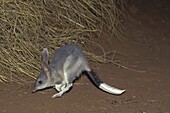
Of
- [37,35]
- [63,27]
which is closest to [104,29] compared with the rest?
[63,27]

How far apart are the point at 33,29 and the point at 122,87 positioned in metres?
1.43

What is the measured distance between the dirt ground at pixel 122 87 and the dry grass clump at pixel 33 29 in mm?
301

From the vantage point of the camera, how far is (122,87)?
605cm

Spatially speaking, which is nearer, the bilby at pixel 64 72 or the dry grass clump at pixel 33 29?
the bilby at pixel 64 72

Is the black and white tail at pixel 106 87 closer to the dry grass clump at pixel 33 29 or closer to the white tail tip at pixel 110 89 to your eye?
the white tail tip at pixel 110 89

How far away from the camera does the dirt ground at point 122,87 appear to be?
5.38 metres

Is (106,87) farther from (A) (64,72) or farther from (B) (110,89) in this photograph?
(A) (64,72)

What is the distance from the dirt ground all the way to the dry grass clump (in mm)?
301

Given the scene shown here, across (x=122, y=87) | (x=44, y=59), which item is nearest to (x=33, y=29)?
(x=44, y=59)

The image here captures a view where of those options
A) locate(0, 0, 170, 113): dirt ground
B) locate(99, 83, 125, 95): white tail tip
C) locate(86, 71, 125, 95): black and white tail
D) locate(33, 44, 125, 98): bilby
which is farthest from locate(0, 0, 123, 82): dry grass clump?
locate(99, 83, 125, 95): white tail tip

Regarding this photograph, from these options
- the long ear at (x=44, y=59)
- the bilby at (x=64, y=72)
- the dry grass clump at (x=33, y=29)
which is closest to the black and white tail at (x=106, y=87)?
the bilby at (x=64, y=72)

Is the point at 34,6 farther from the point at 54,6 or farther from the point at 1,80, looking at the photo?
the point at 1,80

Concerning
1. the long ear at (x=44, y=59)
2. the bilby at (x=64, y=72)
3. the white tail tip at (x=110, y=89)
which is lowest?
the white tail tip at (x=110, y=89)

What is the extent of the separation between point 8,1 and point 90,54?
1.49 meters
